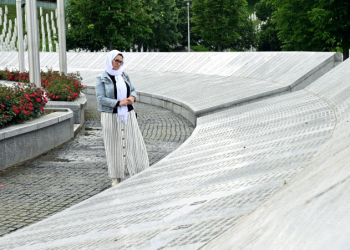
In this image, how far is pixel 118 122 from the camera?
7707 mm

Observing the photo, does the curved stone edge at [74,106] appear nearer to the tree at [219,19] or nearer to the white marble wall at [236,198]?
the white marble wall at [236,198]

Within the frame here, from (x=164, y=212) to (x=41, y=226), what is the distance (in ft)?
4.16

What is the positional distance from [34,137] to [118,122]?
2893 mm

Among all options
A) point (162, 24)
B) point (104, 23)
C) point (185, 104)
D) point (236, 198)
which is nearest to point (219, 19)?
point (162, 24)

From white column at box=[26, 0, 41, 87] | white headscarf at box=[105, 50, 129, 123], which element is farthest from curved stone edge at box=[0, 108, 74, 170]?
white column at box=[26, 0, 41, 87]

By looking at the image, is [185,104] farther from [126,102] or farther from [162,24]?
[162,24]

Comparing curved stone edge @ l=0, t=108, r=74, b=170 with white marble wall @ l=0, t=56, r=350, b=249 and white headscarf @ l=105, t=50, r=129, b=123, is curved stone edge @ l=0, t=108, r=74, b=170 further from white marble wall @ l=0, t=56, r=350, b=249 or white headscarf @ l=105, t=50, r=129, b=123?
white marble wall @ l=0, t=56, r=350, b=249

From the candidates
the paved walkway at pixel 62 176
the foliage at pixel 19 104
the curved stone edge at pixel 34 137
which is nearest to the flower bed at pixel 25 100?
the foliage at pixel 19 104

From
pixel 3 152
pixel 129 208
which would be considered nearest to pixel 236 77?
pixel 3 152

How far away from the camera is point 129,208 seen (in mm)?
5738

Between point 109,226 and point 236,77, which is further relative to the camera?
point 236,77

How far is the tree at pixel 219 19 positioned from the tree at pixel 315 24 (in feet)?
84.7

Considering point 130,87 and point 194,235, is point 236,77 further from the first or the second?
point 194,235

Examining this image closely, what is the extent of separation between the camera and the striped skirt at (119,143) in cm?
770
